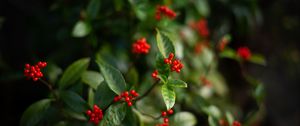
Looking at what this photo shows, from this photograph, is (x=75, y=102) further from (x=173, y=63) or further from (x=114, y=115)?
(x=173, y=63)

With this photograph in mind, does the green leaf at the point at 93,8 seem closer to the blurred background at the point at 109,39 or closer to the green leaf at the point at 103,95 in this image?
the blurred background at the point at 109,39

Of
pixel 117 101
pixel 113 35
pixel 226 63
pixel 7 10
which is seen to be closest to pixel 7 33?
pixel 7 10

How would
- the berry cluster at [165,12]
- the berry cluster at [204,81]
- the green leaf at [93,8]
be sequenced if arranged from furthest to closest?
the berry cluster at [204,81] → the green leaf at [93,8] → the berry cluster at [165,12]

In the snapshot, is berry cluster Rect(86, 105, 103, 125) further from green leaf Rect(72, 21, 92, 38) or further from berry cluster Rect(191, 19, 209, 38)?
berry cluster Rect(191, 19, 209, 38)

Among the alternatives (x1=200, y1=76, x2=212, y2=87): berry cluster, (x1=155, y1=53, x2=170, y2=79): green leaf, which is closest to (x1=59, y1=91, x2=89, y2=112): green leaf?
(x1=155, y1=53, x2=170, y2=79): green leaf

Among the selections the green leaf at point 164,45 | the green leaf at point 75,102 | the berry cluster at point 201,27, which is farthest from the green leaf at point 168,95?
the berry cluster at point 201,27

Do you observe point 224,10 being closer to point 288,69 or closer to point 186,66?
point 186,66
